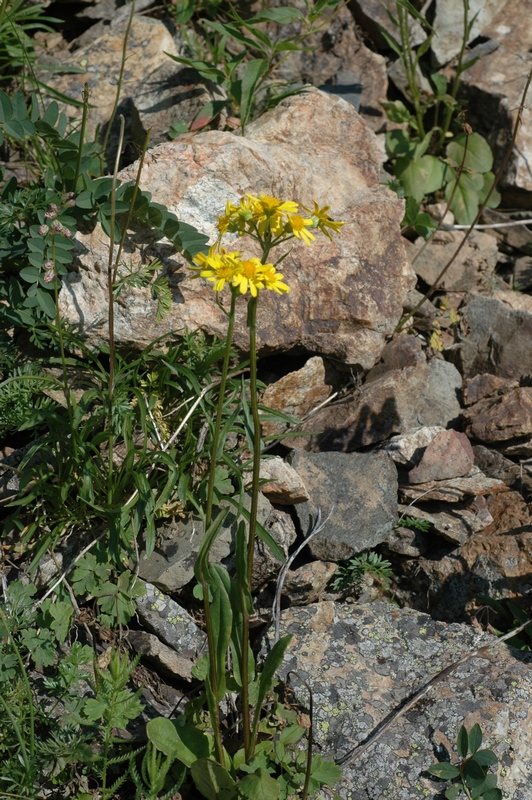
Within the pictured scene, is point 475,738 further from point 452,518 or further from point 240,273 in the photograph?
point 240,273

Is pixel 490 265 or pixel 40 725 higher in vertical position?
pixel 490 265

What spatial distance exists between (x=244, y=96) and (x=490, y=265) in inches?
76.1

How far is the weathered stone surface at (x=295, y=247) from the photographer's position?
3506 mm

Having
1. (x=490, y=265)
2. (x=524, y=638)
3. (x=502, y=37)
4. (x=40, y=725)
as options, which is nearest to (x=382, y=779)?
(x=524, y=638)

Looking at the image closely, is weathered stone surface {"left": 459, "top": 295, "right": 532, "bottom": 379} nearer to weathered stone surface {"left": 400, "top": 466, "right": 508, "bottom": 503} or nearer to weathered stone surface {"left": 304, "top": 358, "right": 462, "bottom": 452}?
weathered stone surface {"left": 304, "top": 358, "right": 462, "bottom": 452}

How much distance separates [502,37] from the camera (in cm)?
550

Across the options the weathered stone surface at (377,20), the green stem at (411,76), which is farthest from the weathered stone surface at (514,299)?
the weathered stone surface at (377,20)

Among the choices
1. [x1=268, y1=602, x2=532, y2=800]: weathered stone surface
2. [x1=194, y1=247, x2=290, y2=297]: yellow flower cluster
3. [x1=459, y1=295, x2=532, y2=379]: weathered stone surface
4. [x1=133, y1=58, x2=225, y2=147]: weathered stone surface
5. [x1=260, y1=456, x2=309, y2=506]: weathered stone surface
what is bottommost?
[x1=268, y1=602, x2=532, y2=800]: weathered stone surface

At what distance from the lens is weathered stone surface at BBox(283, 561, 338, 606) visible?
3.20m

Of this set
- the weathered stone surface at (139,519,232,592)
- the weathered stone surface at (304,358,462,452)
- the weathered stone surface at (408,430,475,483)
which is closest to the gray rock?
the weathered stone surface at (304,358,462,452)

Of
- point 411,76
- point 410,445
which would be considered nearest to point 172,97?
point 411,76

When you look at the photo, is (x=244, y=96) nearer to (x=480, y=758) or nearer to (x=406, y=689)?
(x=406, y=689)

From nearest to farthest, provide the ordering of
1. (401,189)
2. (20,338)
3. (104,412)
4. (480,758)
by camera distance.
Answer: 1. (480,758)
2. (104,412)
3. (20,338)
4. (401,189)

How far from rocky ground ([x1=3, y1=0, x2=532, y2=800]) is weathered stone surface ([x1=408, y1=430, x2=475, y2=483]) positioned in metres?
0.01
